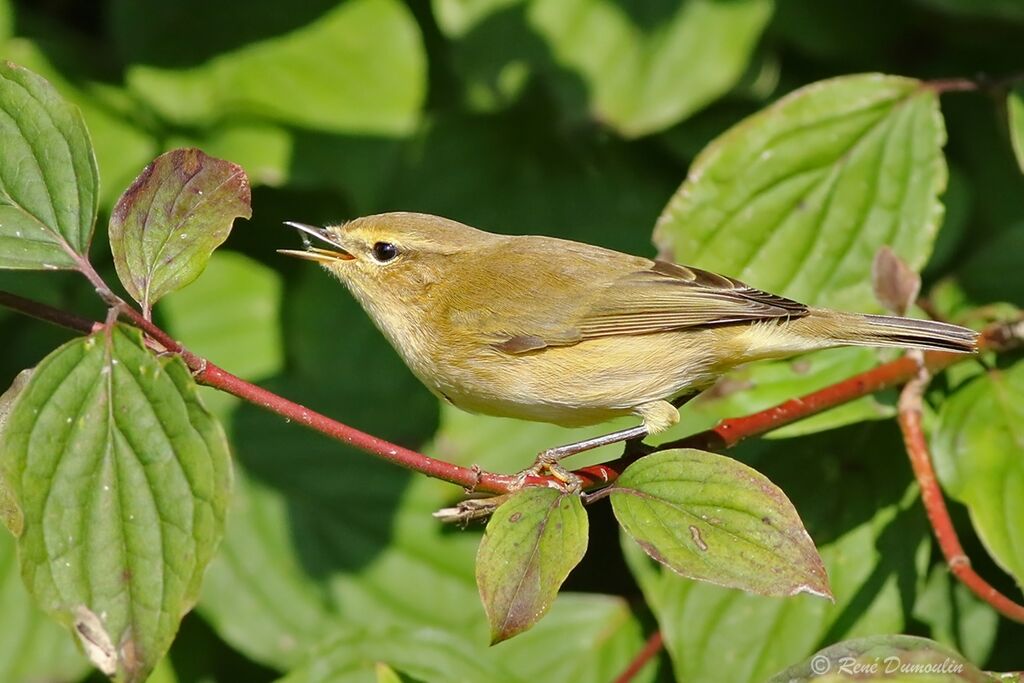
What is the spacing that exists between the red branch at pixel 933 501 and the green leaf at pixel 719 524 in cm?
77

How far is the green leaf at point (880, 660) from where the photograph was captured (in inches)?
76.6

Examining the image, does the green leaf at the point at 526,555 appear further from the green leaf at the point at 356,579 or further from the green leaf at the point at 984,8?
the green leaf at the point at 984,8

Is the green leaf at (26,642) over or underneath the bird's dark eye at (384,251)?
underneath

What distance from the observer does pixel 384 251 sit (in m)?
3.46

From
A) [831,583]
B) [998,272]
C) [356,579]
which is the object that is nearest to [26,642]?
[356,579]

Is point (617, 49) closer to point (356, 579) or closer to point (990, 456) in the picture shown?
point (990, 456)

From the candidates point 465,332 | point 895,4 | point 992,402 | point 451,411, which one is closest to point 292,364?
point 451,411

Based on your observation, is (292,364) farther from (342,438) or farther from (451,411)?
(342,438)

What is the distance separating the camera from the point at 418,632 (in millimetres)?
3172

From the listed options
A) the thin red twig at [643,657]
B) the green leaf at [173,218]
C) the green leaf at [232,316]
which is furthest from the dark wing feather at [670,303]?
the green leaf at [232,316]

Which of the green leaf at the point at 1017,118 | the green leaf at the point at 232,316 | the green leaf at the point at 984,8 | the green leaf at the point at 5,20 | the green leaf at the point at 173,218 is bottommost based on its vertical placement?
the green leaf at the point at 232,316

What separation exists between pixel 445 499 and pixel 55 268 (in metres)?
2.02

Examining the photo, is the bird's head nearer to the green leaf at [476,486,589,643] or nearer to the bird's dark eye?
the bird's dark eye

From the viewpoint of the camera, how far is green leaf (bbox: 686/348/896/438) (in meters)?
3.21
